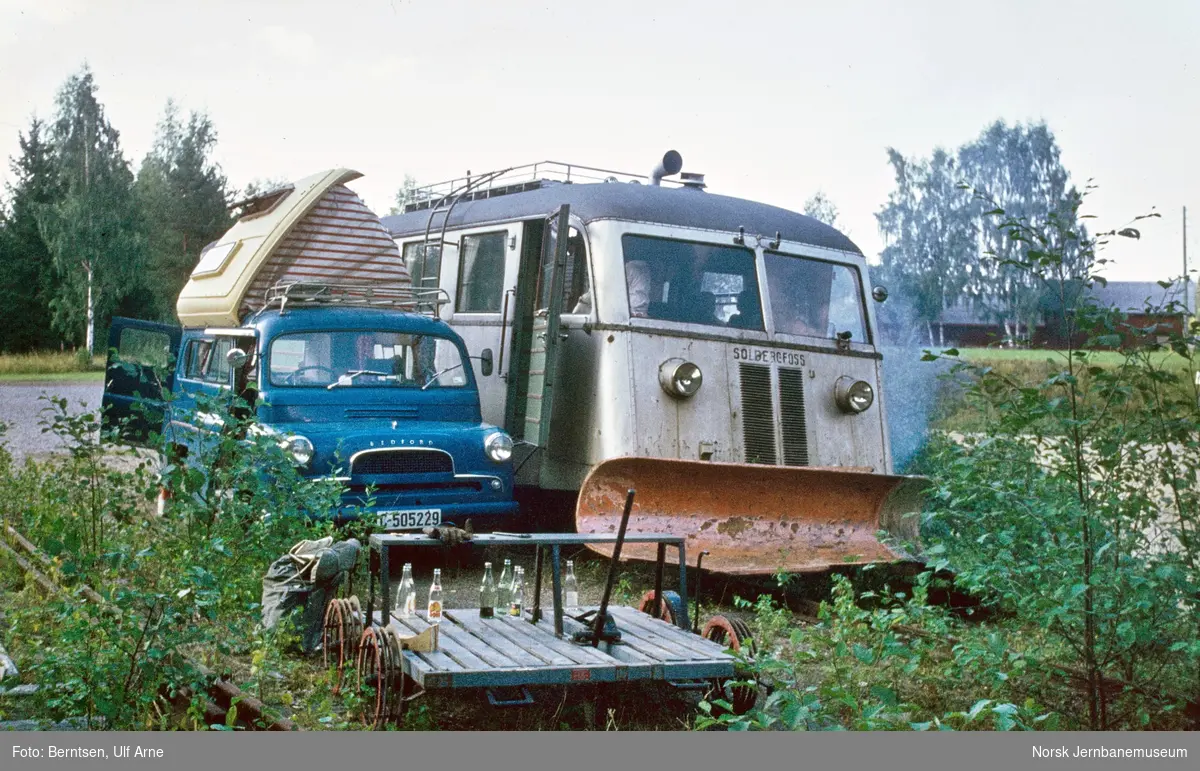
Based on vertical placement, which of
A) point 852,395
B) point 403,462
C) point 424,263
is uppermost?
point 424,263

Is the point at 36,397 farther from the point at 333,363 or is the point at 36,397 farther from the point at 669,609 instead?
the point at 669,609

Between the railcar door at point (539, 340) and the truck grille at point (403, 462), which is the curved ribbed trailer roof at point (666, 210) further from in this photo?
the truck grille at point (403, 462)


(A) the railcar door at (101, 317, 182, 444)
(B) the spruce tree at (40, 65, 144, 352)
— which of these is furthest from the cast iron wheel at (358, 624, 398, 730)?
(A) the railcar door at (101, 317, 182, 444)

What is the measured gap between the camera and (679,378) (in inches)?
308

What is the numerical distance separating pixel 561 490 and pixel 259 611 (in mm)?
3342

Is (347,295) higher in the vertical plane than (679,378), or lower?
higher

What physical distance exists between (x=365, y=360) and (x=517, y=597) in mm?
3250

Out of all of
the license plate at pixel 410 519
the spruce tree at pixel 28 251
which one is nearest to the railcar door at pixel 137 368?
the spruce tree at pixel 28 251

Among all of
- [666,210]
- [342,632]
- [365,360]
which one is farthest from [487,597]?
[666,210]

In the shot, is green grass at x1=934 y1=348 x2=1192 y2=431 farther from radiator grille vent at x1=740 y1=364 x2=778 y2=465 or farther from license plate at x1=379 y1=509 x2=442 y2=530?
license plate at x1=379 y1=509 x2=442 y2=530

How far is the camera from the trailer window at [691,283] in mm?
8117

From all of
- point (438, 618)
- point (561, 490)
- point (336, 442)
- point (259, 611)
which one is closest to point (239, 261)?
point (336, 442)
